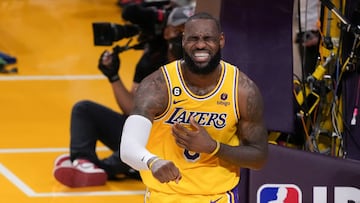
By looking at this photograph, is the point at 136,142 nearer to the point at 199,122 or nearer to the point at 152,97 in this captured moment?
the point at 152,97

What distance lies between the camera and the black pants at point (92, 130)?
816 centimetres

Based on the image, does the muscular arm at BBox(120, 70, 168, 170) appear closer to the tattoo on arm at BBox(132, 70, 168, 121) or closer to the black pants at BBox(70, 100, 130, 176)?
the tattoo on arm at BBox(132, 70, 168, 121)

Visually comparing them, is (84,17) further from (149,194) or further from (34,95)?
(149,194)

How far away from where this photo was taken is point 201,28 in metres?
5.31

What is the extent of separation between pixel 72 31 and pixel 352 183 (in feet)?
23.6

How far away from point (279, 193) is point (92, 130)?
78.5 inches

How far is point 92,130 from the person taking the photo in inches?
323

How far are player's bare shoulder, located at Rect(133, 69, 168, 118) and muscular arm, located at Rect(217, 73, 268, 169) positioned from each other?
41 cm

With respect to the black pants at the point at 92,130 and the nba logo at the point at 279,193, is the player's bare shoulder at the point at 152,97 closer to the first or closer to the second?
the nba logo at the point at 279,193

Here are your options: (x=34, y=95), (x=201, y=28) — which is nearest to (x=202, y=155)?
(x=201, y=28)

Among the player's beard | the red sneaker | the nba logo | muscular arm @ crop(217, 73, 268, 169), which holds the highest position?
the player's beard

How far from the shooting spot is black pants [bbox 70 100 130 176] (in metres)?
8.16

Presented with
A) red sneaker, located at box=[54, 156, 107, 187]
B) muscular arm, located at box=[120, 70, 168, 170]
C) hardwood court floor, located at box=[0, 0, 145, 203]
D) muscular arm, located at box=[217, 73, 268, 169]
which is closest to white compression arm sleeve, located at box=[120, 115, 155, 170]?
muscular arm, located at box=[120, 70, 168, 170]

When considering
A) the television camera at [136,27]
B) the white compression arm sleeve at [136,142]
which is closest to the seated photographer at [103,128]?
the television camera at [136,27]
